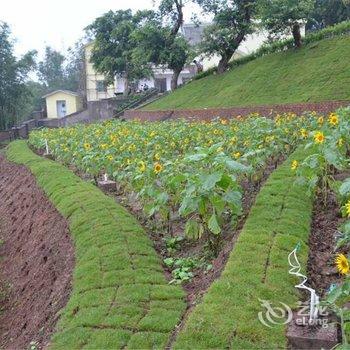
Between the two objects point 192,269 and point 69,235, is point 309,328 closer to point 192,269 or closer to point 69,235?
point 192,269

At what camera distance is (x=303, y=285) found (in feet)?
12.0

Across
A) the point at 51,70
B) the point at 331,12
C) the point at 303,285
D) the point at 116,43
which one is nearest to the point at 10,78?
the point at 116,43

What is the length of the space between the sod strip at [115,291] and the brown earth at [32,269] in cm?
24

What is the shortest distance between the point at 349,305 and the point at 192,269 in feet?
5.58

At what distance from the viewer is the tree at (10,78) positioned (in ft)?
101

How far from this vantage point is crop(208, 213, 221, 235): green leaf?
A: 4.43 meters

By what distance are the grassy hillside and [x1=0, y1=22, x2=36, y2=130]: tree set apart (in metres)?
9.54

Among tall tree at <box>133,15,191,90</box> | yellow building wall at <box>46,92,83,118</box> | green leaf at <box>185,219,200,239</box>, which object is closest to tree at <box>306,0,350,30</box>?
tall tree at <box>133,15,191,90</box>

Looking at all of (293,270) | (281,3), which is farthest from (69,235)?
(281,3)

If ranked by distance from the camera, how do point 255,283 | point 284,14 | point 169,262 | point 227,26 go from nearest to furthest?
point 255,283 < point 169,262 < point 284,14 < point 227,26

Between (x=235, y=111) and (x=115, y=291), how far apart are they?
1531 centimetres

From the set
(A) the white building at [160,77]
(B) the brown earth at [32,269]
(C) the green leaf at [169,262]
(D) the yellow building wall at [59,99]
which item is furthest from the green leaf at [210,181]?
(D) the yellow building wall at [59,99]

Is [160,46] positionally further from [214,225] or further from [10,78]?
[214,225]

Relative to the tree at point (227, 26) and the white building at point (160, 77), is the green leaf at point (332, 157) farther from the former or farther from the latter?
the white building at point (160, 77)
